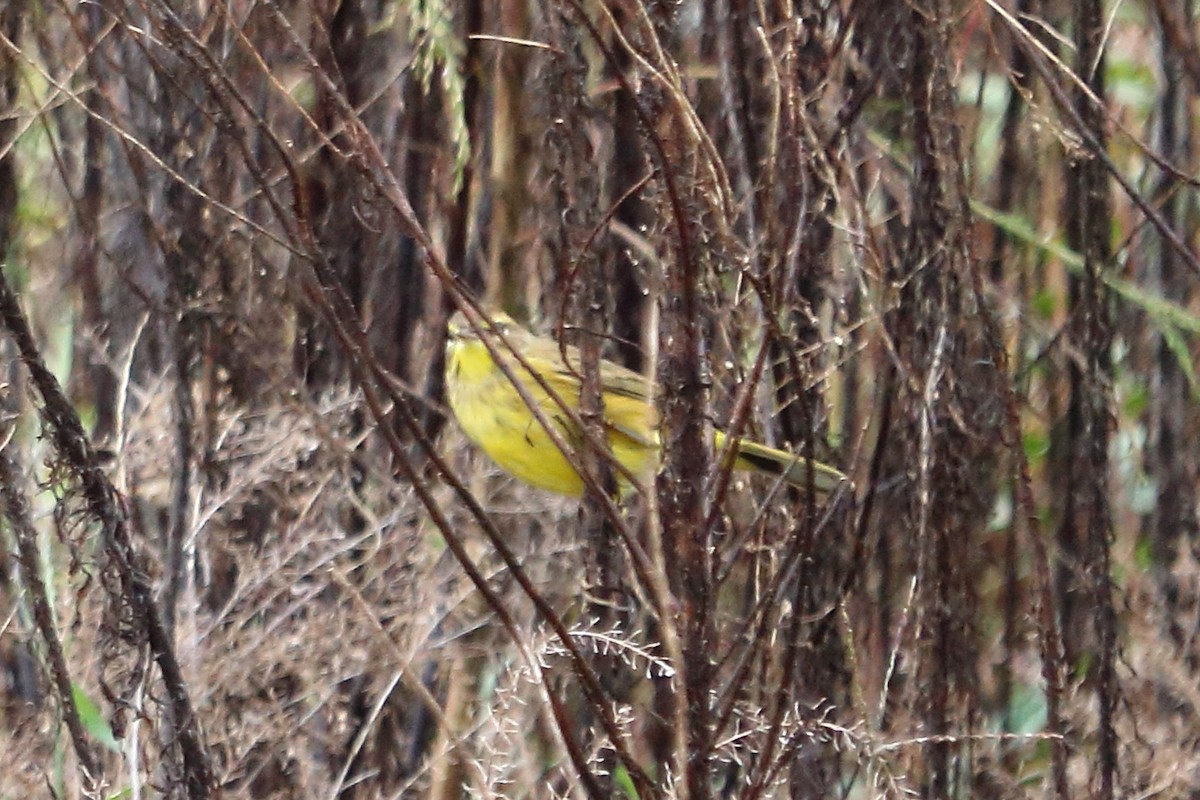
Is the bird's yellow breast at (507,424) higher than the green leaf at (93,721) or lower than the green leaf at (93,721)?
higher

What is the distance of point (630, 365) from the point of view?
14.3ft

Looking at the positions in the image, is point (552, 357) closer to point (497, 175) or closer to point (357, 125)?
point (497, 175)

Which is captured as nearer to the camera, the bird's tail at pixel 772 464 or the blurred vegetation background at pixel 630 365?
the blurred vegetation background at pixel 630 365

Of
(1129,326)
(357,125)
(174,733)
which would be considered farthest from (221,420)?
(1129,326)

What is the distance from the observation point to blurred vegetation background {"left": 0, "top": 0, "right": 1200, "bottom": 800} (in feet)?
6.29

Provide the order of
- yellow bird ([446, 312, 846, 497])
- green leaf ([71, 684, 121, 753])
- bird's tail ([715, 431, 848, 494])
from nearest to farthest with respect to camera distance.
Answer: green leaf ([71, 684, 121, 753])
bird's tail ([715, 431, 848, 494])
yellow bird ([446, 312, 846, 497])

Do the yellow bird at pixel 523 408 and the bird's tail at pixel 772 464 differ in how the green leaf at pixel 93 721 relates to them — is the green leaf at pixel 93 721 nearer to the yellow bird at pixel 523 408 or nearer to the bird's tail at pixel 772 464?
the yellow bird at pixel 523 408

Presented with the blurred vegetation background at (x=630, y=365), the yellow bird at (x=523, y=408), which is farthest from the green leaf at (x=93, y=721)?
the yellow bird at (x=523, y=408)

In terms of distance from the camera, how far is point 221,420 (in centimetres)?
357

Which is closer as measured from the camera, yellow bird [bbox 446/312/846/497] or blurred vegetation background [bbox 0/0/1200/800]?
blurred vegetation background [bbox 0/0/1200/800]

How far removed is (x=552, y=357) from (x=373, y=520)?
57cm

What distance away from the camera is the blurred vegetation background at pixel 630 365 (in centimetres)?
192

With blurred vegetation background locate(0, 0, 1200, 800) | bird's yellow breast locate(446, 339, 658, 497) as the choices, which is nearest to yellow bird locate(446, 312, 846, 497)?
bird's yellow breast locate(446, 339, 658, 497)

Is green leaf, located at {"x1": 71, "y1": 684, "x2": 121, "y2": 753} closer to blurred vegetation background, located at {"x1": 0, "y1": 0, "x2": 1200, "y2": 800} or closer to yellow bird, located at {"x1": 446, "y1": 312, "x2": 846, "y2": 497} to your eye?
blurred vegetation background, located at {"x1": 0, "y1": 0, "x2": 1200, "y2": 800}
